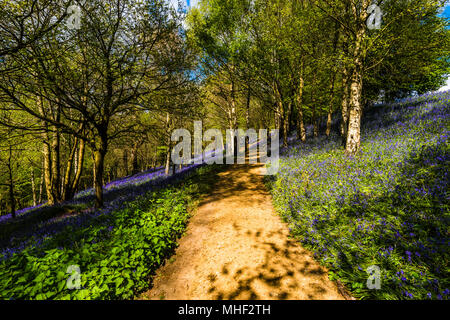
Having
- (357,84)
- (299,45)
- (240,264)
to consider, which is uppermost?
(299,45)

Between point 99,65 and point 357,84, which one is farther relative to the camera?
point 357,84

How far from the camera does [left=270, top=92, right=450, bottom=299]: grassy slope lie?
3.03m

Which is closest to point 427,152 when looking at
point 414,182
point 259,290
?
point 414,182

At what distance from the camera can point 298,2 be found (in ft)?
45.9

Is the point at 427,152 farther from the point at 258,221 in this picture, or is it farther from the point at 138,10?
the point at 138,10

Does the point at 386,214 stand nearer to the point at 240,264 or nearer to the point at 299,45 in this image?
the point at 240,264

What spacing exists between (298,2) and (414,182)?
1638 centimetres

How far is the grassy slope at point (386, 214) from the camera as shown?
303 centimetres

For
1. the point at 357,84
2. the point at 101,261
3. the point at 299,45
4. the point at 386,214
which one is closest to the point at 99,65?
the point at 101,261

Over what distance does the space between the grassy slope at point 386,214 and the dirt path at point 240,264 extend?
1.71ft

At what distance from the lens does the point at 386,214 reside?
408 centimetres

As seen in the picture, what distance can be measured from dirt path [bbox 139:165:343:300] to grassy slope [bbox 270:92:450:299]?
1.71ft

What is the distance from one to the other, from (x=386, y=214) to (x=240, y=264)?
3.75 meters
